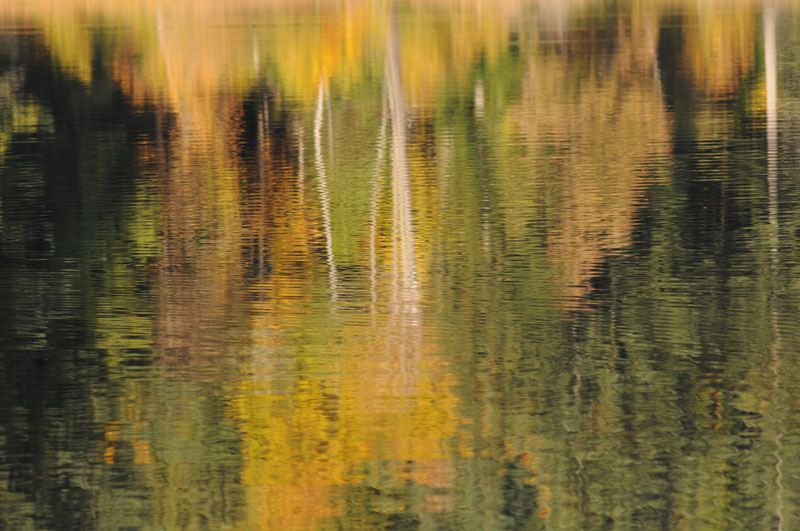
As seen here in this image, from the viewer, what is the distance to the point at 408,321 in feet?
34.8

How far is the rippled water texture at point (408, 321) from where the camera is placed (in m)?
7.43

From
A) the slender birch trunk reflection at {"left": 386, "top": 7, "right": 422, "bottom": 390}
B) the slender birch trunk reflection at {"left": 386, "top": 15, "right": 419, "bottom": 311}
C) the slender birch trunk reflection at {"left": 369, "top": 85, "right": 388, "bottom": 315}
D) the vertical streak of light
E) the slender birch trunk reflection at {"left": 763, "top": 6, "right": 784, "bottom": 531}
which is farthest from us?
the vertical streak of light

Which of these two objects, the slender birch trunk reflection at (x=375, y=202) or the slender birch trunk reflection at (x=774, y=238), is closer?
the slender birch trunk reflection at (x=774, y=238)

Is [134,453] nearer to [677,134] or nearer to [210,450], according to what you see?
[210,450]

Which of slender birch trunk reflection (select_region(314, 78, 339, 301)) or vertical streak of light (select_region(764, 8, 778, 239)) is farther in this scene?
vertical streak of light (select_region(764, 8, 778, 239))

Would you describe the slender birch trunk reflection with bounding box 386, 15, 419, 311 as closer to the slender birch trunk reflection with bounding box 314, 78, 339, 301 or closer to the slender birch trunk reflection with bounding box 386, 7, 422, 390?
the slender birch trunk reflection with bounding box 386, 7, 422, 390

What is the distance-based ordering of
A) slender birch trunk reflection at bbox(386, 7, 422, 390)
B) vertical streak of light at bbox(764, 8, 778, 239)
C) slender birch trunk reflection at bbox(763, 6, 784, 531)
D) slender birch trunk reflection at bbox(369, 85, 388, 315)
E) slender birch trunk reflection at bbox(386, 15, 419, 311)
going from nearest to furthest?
slender birch trunk reflection at bbox(763, 6, 784, 531), slender birch trunk reflection at bbox(386, 7, 422, 390), slender birch trunk reflection at bbox(386, 15, 419, 311), slender birch trunk reflection at bbox(369, 85, 388, 315), vertical streak of light at bbox(764, 8, 778, 239)

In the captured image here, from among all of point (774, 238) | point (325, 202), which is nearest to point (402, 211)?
point (325, 202)

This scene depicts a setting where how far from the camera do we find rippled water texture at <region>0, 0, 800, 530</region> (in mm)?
7426

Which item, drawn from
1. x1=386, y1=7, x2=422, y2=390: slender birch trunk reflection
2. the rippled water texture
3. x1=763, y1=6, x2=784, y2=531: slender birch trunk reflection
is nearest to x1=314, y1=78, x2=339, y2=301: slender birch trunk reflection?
the rippled water texture

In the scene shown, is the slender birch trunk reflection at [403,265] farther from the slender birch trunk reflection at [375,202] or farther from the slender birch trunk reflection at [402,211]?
the slender birch trunk reflection at [375,202]

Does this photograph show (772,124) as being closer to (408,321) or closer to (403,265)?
(403,265)

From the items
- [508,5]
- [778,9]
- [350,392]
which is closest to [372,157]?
→ [350,392]

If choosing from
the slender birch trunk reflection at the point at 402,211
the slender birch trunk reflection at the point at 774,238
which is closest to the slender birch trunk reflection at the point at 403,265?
the slender birch trunk reflection at the point at 402,211
